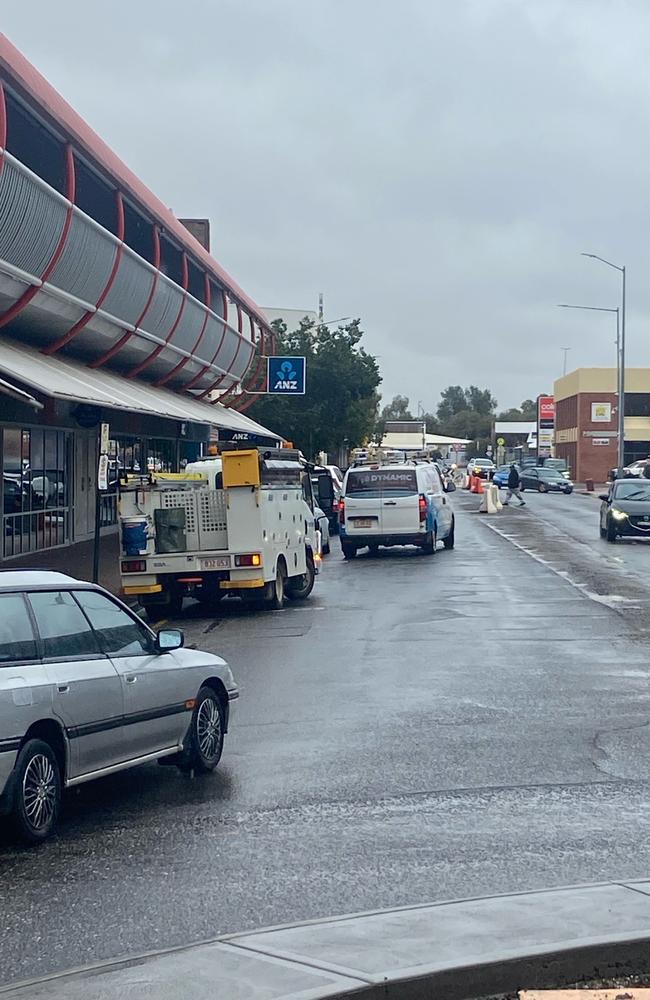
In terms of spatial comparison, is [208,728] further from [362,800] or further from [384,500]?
[384,500]

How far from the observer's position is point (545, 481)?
246 ft

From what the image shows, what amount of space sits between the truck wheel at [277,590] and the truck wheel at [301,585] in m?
0.60

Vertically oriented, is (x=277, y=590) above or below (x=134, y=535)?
below

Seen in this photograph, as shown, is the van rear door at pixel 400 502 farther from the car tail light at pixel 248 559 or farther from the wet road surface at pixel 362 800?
the wet road surface at pixel 362 800

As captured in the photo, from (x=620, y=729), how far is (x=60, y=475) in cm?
2198

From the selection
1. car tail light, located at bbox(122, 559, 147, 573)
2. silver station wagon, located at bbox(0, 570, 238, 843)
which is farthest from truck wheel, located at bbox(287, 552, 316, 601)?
silver station wagon, located at bbox(0, 570, 238, 843)

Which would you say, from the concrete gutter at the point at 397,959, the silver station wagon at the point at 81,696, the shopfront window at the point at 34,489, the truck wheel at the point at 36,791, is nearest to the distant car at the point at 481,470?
the shopfront window at the point at 34,489

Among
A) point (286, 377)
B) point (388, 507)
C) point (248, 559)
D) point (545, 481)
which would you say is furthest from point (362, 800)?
point (545, 481)

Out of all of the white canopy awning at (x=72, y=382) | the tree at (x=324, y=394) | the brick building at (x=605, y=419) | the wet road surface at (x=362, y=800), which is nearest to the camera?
the wet road surface at (x=362, y=800)

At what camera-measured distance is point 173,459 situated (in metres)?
45.9

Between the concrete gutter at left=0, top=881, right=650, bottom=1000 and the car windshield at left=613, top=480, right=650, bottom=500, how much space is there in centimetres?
2838

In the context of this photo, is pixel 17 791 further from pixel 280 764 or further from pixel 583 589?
pixel 583 589

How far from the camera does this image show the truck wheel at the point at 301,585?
20609mm

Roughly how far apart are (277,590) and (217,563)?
1.52 metres
